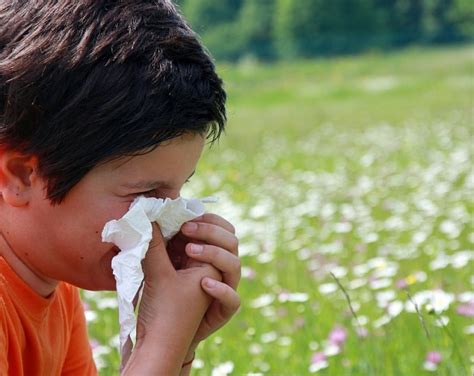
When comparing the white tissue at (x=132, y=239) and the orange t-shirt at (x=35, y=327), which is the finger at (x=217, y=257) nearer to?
the white tissue at (x=132, y=239)

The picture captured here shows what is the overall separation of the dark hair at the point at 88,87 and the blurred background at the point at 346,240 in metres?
0.23

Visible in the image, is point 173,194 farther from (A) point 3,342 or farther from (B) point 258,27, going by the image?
(B) point 258,27

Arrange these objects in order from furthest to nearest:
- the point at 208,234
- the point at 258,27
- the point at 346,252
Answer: the point at 258,27, the point at 346,252, the point at 208,234

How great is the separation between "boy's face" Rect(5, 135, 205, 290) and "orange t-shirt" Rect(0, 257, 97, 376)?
7cm

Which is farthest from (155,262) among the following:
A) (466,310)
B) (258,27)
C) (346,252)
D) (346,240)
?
(258,27)

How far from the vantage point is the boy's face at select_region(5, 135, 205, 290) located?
146cm

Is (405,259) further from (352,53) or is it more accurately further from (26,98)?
(352,53)

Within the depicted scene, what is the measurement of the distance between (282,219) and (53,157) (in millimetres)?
3028

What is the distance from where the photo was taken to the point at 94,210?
146 centimetres

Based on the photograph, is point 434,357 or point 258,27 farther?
point 258,27

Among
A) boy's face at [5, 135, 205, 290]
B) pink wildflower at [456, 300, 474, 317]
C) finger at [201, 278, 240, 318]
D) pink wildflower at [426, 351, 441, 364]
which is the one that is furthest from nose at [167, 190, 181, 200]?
pink wildflower at [456, 300, 474, 317]

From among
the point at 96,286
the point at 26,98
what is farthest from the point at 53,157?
the point at 96,286

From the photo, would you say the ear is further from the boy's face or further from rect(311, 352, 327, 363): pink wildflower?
rect(311, 352, 327, 363): pink wildflower

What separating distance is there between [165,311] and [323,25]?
40.0 m
